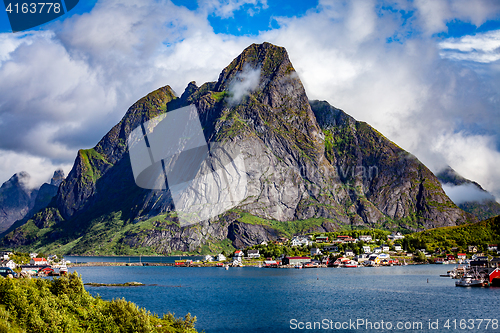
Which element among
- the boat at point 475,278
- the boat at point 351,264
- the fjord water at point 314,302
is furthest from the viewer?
the boat at point 351,264

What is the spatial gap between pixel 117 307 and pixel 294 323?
2853 cm

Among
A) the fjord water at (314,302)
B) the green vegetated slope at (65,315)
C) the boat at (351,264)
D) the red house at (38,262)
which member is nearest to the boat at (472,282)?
the fjord water at (314,302)

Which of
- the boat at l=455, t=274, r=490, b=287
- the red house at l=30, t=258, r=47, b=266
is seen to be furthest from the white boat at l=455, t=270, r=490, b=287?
the red house at l=30, t=258, r=47, b=266

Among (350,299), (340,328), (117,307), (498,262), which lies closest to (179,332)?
(117,307)

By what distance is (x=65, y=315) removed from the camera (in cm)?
4153

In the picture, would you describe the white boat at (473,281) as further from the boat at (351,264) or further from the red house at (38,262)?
the red house at (38,262)

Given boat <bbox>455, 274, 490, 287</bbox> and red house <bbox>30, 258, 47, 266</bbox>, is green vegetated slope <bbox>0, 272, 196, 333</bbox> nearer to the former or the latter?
boat <bbox>455, 274, 490, 287</bbox>

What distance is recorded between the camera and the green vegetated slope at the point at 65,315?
3769cm

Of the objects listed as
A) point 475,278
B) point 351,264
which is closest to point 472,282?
point 475,278

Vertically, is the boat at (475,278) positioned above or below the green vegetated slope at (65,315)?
below

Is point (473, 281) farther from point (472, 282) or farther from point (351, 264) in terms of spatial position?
point (351, 264)

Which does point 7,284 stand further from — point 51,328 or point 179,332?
point 179,332

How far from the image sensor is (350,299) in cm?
8244

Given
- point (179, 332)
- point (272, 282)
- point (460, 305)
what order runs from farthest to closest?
point (272, 282) < point (460, 305) < point (179, 332)
